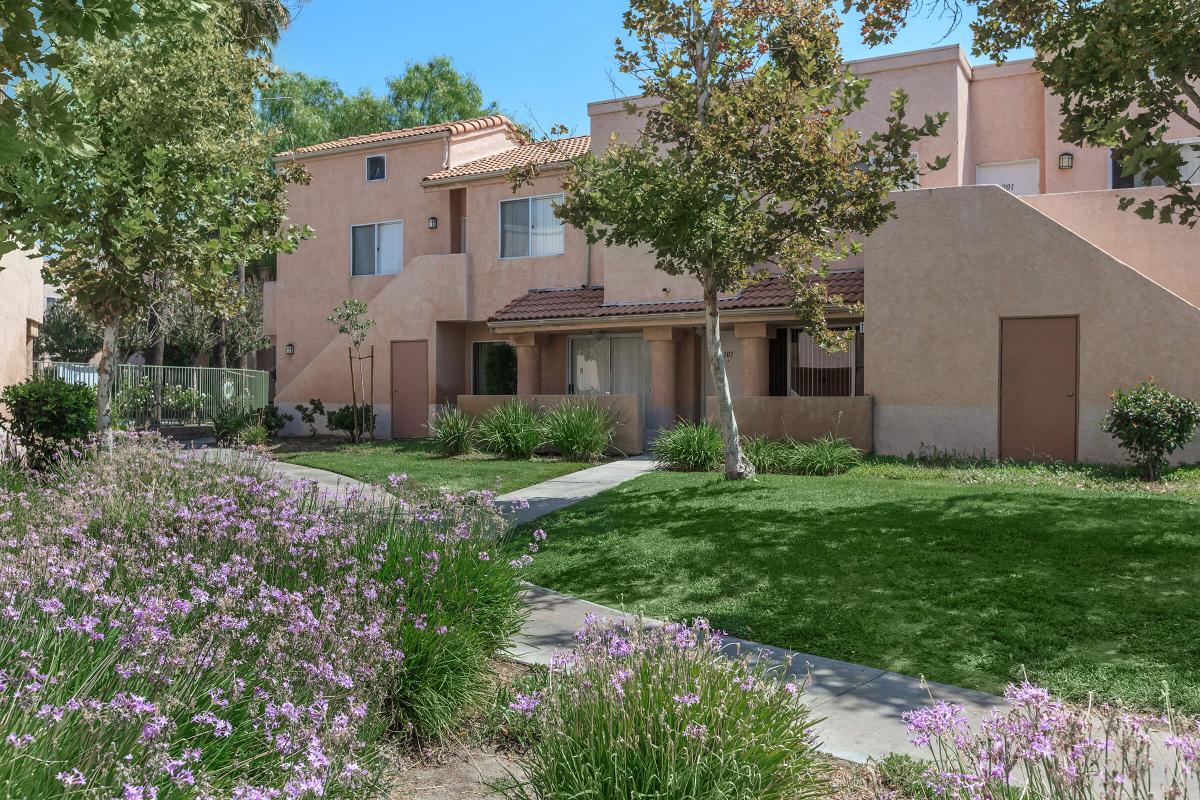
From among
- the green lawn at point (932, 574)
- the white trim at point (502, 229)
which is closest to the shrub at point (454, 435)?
the white trim at point (502, 229)

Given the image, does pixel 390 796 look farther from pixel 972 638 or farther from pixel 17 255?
pixel 17 255

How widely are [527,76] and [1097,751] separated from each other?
18.9m

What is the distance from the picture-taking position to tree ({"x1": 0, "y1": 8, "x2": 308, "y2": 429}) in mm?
10586

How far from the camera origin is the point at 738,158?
13.2 metres

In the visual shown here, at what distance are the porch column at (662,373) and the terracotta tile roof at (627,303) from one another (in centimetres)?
51

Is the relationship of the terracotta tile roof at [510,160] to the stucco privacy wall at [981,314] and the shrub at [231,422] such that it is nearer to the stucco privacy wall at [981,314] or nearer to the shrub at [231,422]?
the shrub at [231,422]

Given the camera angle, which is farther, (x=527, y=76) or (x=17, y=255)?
(x=527, y=76)

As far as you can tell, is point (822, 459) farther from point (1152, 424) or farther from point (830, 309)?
point (1152, 424)

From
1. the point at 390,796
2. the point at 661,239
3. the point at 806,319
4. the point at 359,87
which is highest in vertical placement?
the point at 359,87

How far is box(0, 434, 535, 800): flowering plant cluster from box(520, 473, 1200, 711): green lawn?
1.37 m

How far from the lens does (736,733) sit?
156 inches

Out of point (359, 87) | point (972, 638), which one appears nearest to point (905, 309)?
point (972, 638)

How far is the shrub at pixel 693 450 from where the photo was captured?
16.0m

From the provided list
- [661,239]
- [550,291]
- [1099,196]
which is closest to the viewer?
[661,239]
